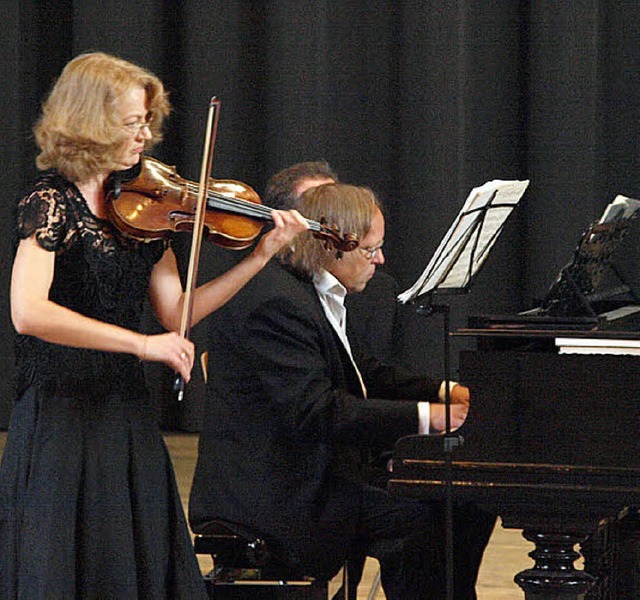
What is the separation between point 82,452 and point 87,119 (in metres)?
0.57

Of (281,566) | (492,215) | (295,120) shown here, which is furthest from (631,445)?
(295,120)

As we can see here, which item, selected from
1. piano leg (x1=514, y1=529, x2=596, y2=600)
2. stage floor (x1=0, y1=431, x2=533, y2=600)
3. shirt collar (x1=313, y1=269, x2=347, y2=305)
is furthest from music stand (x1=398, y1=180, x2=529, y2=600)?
stage floor (x1=0, y1=431, x2=533, y2=600)

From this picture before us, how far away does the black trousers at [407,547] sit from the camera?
2.64m

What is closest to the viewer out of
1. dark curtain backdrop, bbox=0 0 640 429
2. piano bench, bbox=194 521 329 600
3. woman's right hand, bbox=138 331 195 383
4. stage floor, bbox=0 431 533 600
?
woman's right hand, bbox=138 331 195 383

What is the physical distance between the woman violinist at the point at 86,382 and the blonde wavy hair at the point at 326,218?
11.5 inches

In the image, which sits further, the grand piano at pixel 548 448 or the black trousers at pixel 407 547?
the black trousers at pixel 407 547

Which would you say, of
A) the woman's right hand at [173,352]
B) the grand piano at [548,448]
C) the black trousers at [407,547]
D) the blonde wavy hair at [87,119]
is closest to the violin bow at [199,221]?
the woman's right hand at [173,352]

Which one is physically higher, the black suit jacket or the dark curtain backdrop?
the dark curtain backdrop

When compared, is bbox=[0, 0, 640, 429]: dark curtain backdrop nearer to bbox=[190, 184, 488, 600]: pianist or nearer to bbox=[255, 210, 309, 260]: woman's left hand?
bbox=[190, 184, 488, 600]: pianist

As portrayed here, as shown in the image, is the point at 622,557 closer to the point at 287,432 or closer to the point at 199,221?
the point at 287,432

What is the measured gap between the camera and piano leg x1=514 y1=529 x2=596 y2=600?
2367mm

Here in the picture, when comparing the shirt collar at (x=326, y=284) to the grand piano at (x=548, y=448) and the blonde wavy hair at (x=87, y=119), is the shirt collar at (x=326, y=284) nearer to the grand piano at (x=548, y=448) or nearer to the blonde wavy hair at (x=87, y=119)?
the grand piano at (x=548, y=448)

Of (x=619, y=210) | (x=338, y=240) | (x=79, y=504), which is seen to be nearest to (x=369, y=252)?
(x=338, y=240)

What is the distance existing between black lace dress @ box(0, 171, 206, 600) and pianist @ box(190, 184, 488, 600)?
30 centimetres
